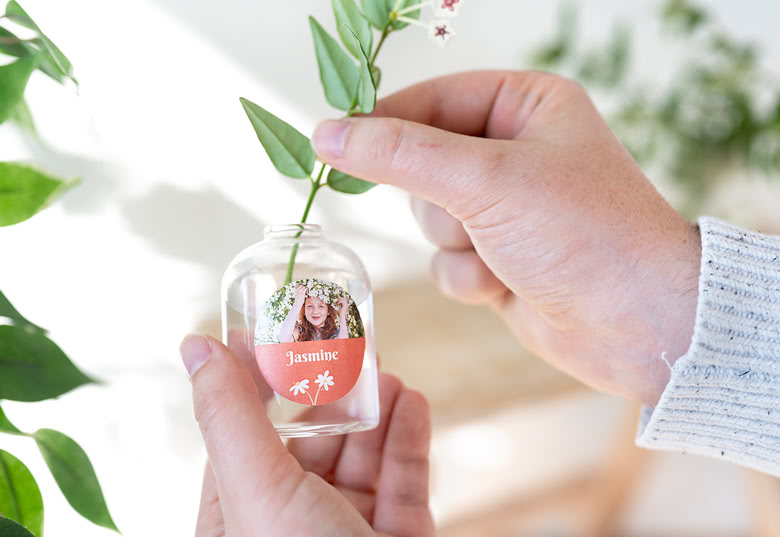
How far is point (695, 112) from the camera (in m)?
1.47

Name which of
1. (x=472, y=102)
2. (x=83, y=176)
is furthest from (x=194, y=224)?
(x=472, y=102)

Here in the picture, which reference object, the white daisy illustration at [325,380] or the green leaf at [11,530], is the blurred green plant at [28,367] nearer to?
the green leaf at [11,530]

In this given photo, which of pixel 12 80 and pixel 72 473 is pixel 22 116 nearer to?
pixel 12 80

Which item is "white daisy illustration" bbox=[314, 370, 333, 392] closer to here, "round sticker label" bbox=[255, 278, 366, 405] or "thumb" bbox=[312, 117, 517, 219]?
"round sticker label" bbox=[255, 278, 366, 405]

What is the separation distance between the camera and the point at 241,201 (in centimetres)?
115

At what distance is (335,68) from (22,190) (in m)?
0.26

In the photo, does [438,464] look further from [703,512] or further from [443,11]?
[443,11]

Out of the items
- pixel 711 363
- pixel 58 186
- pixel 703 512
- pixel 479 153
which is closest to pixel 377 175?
pixel 479 153

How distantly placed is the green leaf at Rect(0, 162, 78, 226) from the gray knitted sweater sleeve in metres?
0.53

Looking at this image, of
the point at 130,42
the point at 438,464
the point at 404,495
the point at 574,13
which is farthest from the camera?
the point at 438,464

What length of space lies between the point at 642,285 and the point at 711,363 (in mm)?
93

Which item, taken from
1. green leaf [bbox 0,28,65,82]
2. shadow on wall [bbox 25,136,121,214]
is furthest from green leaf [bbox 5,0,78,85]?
shadow on wall [bbox 25,136,121,214]

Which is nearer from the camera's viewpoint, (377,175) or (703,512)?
(377,175)

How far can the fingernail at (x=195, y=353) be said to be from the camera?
0.54m
